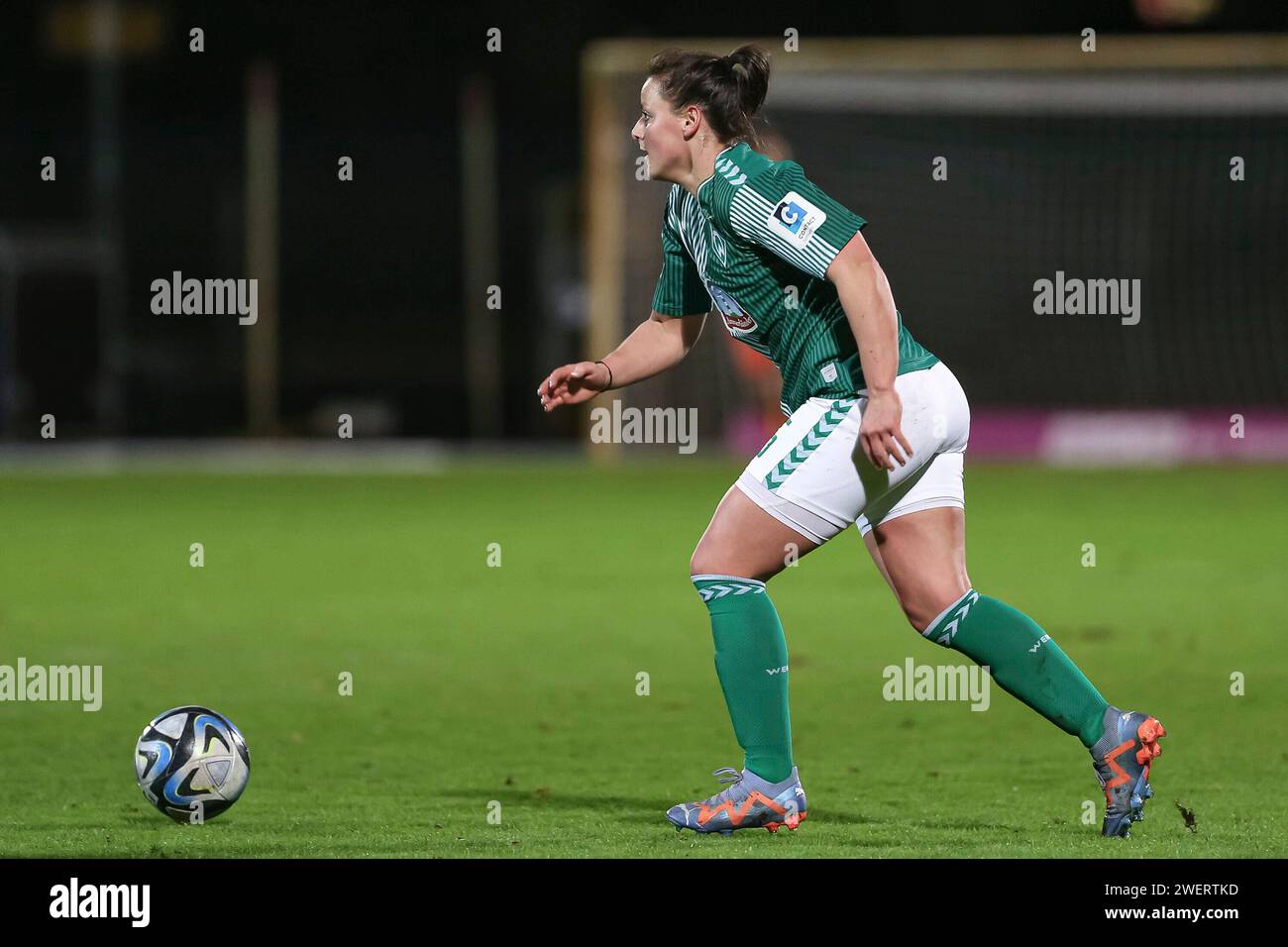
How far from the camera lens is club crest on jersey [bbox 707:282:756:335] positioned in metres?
5.32

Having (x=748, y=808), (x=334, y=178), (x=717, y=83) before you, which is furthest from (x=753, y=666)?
(x=334, y=178)

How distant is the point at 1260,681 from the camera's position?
8086 millimetres

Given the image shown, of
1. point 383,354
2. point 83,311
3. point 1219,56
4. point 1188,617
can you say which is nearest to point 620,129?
point 1219,56

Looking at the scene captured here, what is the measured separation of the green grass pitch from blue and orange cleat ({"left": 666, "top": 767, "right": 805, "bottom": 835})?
0.05m

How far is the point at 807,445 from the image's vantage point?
514cm

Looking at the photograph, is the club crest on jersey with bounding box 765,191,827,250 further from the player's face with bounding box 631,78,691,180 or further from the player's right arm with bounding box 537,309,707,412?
the player's right arm with bounding box 537,309,707,412

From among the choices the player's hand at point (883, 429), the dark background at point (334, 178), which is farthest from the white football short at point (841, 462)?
the dark background at point (334, 178)

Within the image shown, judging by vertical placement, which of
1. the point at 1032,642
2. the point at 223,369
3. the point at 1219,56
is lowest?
the point at 1032,642

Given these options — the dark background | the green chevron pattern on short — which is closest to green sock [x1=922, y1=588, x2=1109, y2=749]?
the green chevron pattern on short

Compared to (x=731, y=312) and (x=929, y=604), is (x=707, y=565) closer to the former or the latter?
(x=929, y=604)

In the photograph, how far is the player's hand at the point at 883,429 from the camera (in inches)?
194

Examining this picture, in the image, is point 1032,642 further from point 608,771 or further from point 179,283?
point 179,283

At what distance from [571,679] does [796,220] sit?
369cm
